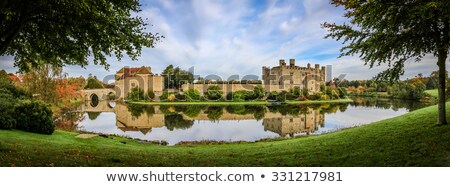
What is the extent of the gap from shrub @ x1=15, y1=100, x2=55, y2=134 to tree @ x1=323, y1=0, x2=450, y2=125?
12.8 metres

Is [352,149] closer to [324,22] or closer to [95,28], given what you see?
[324,22]

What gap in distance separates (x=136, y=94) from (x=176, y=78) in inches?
435

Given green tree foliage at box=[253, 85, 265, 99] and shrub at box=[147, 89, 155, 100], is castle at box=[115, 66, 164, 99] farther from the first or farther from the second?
green tree foliage at box=[253, 85, 265, 99]

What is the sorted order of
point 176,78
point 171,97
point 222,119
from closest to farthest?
point 222,119 < point 171,97 < point 176,78

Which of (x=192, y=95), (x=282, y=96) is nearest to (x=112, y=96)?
(x=192, y=95)

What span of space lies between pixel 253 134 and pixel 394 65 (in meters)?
9.83

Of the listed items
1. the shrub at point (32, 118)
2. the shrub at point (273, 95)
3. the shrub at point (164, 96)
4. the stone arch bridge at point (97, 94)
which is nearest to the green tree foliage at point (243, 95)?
the shrub at point (273, 95)

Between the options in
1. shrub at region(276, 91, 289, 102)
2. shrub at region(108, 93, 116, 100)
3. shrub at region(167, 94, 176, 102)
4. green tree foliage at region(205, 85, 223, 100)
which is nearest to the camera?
shrub at region(276, 91, 289, 102)

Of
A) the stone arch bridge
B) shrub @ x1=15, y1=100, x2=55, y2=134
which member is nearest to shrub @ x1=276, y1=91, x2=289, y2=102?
the stone arch bridge

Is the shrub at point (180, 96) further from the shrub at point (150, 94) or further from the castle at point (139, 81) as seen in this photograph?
the castle at point (139, 81)

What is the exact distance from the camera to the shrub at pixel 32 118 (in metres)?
11.8

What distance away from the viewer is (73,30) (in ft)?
25.0

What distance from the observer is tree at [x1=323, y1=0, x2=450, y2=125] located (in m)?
7.55

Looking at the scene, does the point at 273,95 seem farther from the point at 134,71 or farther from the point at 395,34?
the point at 395,34
